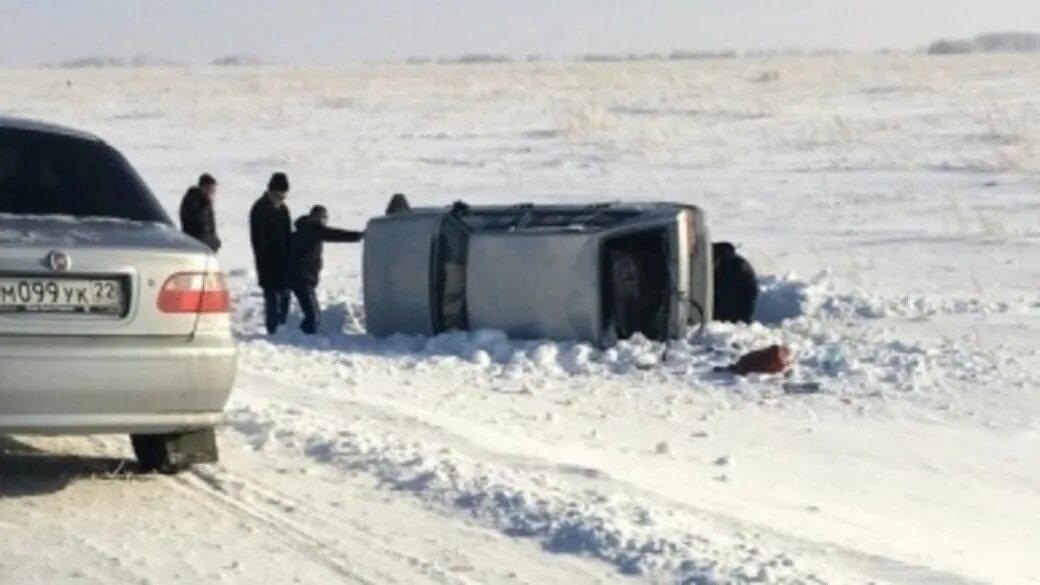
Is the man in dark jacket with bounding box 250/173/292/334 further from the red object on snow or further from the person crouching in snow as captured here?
the red object on snow

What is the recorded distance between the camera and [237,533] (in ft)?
21.6

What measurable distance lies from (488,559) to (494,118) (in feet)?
135

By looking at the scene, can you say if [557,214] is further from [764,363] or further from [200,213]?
[200,213]

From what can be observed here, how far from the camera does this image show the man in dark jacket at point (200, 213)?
1446 centimetres

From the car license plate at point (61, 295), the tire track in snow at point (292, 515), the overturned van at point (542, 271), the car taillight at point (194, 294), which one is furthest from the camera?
the overturned van at point (542, 271)

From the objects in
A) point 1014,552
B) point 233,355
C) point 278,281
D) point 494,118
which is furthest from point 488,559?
point 494,118

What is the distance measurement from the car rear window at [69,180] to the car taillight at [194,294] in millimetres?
620

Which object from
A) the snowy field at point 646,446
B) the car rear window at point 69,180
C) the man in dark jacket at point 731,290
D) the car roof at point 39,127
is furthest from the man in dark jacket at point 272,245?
the car rear window at point 69,180

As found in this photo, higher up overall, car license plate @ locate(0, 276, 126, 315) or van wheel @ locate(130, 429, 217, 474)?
car license plate @ locate(0, 276, 126, 315)

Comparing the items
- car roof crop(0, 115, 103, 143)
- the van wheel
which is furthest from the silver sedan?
car roof crop(0, 115, 103, 143)

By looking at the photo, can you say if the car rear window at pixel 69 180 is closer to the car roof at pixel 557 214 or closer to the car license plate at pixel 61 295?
the car license plate at pixel 61 295

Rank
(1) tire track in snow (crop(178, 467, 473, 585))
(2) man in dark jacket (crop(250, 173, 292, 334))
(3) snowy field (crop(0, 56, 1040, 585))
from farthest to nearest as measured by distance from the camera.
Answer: (2) man in dark jacket (crop(250, 173, 292, 334)) → (3) snowy field (crop(0, 56, 1040, 585)) → (1) tire track in snow (crop(178, 467, 473, 585))

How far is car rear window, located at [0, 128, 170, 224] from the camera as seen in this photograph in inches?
284

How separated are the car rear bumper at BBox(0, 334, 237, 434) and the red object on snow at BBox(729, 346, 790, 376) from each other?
5720 mm
